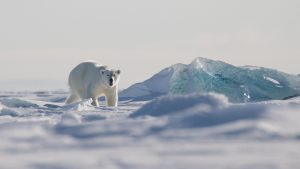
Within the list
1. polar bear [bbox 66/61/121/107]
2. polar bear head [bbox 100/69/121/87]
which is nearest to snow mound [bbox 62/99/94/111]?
polar bear head [bbox 100/69/121/87]

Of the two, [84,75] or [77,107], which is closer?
[77,107]

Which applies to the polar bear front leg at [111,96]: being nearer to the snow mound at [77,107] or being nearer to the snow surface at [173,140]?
the snow mound at [77,107]

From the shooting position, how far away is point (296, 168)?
220 centimetres

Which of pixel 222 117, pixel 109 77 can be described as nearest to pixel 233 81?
pixel 109 77

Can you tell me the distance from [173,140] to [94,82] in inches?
293

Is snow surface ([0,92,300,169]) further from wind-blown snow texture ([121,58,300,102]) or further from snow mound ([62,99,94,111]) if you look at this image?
wind-blown snow texture ([121,58,300,102])

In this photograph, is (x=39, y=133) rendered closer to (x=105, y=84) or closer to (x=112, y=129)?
(x=112, y=129)

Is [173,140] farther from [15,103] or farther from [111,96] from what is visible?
[111,96]

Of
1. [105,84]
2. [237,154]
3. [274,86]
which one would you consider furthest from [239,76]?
[237,154]

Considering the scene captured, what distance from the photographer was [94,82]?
10.0 meters

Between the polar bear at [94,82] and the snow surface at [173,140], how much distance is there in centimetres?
649

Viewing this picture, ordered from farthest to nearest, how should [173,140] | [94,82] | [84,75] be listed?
[84,75] → [94,82] → [173,140]

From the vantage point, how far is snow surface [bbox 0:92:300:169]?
234cm

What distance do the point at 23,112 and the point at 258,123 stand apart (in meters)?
3.82
